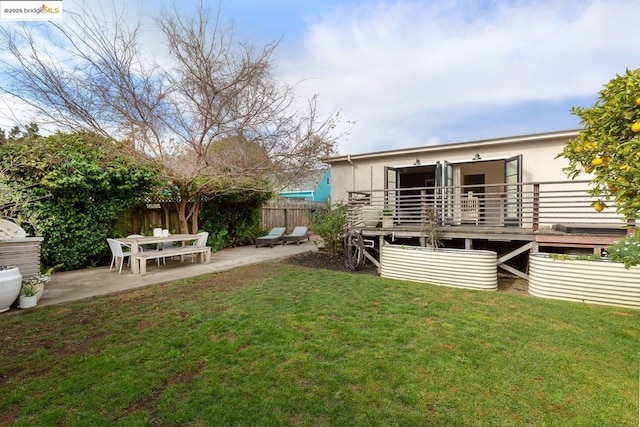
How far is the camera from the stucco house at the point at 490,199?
20.4 ft

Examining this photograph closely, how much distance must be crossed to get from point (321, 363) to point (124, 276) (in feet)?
17.9

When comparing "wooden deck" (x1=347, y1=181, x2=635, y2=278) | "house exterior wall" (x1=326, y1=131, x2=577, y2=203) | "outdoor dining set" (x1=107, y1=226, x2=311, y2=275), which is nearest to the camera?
"wooden deck" (x1=347, y1=181, x2=635, y2=278)

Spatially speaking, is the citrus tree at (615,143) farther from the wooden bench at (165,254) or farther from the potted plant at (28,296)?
the wooden bench at (165,254)

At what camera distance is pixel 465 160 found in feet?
30.2

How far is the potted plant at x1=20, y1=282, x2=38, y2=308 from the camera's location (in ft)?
14.4

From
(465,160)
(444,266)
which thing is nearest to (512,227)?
(444,266)

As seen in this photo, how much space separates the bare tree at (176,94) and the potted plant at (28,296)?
13.2ft

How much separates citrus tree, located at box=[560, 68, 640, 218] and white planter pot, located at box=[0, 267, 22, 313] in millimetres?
6298

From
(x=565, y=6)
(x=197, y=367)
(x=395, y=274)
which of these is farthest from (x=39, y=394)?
(x=565, y=6)

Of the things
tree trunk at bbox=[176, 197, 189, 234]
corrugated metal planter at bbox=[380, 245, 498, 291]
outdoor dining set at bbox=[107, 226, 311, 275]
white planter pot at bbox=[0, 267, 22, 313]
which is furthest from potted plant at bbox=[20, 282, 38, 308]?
corrugated metal planter at bbox=[380, 245, 498, 291]

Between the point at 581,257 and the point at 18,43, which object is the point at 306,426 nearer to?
the point at 581,257

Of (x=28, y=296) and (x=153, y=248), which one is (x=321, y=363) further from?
(x=153, y=248)

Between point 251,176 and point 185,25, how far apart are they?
12.3ft

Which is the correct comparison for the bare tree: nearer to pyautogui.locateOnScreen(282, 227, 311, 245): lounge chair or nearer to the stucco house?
the stucco house
